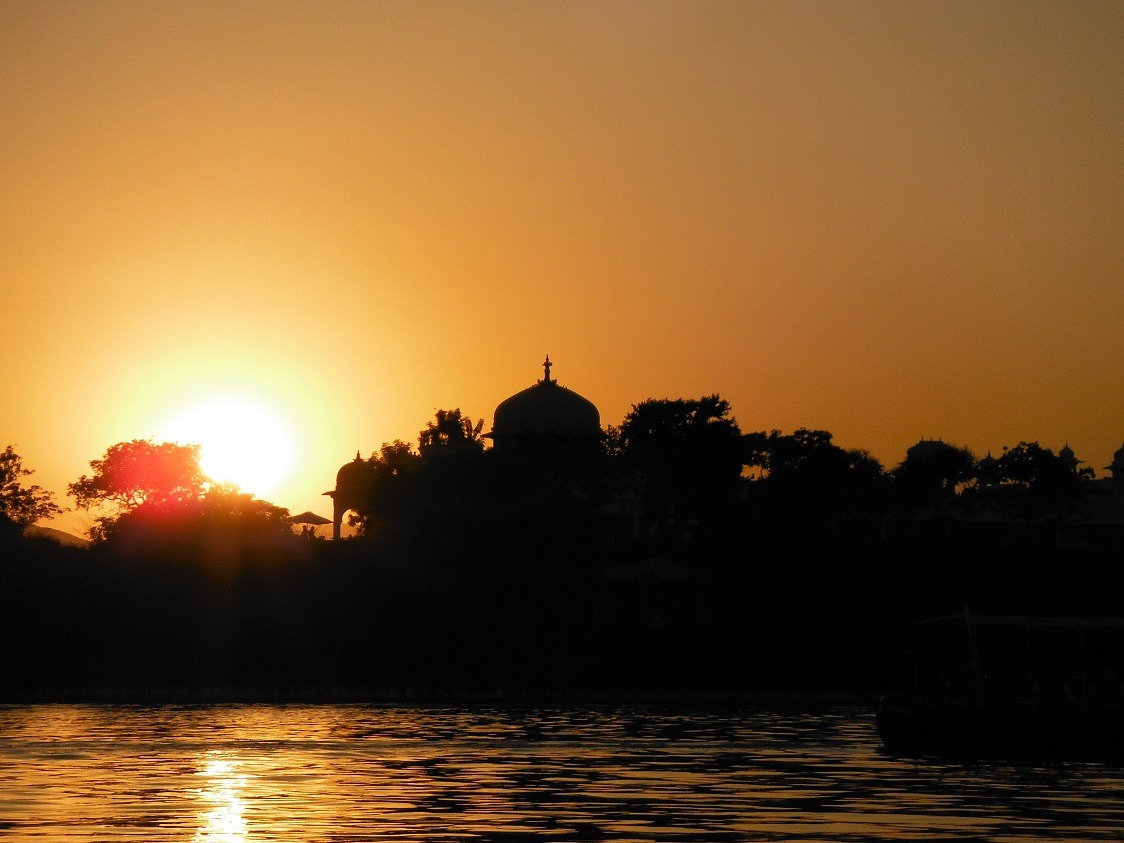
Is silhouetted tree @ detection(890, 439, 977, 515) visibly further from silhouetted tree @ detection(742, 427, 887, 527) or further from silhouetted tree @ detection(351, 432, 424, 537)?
silhouetted tree @ detection(351, 432, 424, 537)

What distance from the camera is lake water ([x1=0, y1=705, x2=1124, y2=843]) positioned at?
80.7 feet

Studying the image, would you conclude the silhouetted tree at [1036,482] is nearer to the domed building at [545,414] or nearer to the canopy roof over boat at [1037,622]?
the domed building at [545,414]

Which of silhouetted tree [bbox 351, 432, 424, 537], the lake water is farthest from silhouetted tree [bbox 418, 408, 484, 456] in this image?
the lake water

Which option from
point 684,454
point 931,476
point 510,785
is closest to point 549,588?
point 684,454

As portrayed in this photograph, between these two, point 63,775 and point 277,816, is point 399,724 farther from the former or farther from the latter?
point 277,816

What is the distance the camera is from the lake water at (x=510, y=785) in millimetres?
24594

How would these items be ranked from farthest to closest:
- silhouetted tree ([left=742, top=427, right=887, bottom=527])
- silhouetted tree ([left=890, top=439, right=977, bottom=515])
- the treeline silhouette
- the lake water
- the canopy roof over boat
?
silhouetted tree ([left=890, top=439, right=977, bottom=515]) → silhouetted tree ([left=742, top=427, right=887, bottom=527]) → the treeline silhouette → the canopy roof over boat → the lake water

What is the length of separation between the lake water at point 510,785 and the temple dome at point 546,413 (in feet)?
163

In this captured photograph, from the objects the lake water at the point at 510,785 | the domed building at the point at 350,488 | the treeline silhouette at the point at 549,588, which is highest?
the domed building at the point at 350,488

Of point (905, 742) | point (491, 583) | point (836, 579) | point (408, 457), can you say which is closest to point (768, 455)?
point (836, 579)

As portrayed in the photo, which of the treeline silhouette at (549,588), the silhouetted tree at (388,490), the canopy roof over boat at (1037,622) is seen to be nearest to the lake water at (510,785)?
the canopy roof over boat at (1037,622)

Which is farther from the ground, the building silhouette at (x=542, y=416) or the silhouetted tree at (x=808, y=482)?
the building silhouette at (x=542, y=416)

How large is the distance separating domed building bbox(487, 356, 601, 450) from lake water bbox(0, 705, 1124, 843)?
49549 millimetres

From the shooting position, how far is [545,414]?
99.1m
